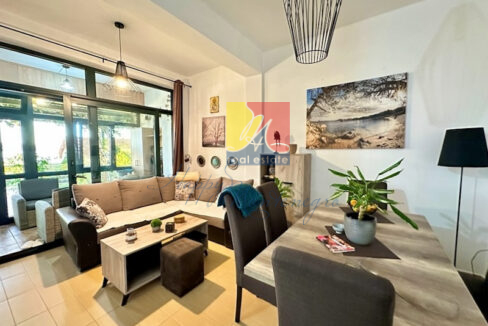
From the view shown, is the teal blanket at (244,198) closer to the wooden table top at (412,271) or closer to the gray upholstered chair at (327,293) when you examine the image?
the wooden table top at (412,271)

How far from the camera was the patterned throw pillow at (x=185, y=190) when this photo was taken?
357 cm

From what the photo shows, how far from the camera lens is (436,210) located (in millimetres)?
2156

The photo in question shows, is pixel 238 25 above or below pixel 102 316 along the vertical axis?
above

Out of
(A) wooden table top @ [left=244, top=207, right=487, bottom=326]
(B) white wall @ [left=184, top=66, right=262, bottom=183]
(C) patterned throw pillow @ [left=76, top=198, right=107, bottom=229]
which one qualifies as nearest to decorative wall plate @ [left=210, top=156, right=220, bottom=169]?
(B) white wall @ [left=184, top=66, right=262, bottom=183]

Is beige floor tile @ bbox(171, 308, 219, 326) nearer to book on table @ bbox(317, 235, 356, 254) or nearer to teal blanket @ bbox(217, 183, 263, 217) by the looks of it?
teal blanket @ bbox(217, 183, 263, 217)

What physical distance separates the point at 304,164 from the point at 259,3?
1.98 metres

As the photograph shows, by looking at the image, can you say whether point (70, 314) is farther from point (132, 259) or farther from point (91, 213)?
point (91, 213)

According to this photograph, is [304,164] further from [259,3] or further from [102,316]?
[102,316]

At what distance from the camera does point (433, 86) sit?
2.10 meters

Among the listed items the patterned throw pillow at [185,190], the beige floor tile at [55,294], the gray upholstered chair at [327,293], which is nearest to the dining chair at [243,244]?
the gray upholstered chair at [327,293]

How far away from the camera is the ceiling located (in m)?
1.94

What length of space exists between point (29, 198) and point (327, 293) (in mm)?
4625

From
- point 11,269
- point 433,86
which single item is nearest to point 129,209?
point 11,269

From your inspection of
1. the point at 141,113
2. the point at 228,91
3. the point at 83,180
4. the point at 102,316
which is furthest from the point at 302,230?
the point at 141,113
